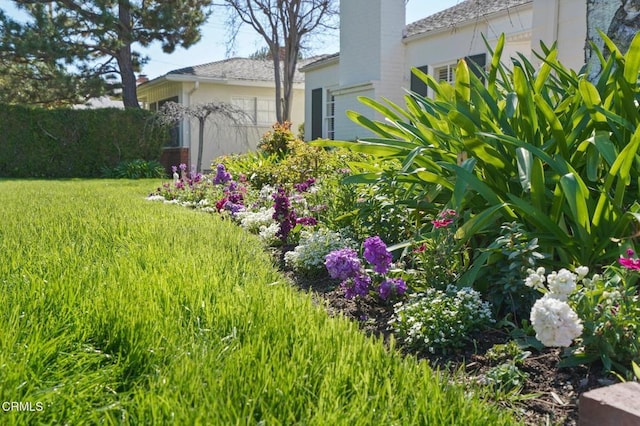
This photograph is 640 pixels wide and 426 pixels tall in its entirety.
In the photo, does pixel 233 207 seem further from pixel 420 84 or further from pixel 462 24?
pixel 420 84

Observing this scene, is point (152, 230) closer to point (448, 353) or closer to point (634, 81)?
point (448, 353)

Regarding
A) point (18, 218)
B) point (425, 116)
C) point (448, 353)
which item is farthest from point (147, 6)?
point (448, 353)

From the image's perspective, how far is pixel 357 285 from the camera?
2787 mm

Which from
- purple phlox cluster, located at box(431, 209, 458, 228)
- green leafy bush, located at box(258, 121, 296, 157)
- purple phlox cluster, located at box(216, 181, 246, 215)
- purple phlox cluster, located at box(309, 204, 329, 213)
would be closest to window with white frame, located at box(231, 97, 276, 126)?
green leafy bush, located at box(258, 121, 296, 157)

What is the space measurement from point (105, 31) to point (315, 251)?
1736 cm

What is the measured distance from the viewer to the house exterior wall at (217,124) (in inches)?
752

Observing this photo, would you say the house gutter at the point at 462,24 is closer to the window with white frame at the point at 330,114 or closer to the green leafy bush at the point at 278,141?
the window with white frame at the point at 330,114

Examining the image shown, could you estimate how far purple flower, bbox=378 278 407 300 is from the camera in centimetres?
268

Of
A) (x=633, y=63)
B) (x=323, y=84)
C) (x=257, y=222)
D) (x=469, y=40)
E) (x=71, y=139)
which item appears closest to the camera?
(x=633, y=63)

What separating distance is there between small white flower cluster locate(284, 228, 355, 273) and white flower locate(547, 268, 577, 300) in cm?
170

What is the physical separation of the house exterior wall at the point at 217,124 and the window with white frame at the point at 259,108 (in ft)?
0.26

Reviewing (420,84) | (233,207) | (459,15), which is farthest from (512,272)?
(459,15)

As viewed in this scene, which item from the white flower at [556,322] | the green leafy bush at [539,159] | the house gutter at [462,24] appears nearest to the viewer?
the white flower at [556,322]

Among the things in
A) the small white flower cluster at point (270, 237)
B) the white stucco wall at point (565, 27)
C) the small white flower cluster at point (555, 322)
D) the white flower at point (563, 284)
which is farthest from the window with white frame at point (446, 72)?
the small white flower cluster at point (555, 322)
